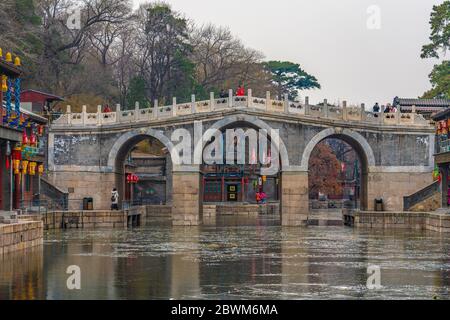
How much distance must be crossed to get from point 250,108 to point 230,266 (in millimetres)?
26375

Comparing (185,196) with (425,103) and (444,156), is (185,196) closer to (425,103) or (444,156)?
(444,156)

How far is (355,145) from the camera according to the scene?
5806cm

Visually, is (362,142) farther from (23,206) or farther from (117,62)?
(117,62)

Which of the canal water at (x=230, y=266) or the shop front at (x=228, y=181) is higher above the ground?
the shop front at (x=228, y=181)

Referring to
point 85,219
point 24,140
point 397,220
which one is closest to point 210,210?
point 85,219

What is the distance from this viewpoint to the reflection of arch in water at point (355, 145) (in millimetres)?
55375

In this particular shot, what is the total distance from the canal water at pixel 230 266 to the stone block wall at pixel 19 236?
0.39 meters

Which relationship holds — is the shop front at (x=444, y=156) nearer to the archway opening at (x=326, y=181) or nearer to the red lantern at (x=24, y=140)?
the red lantern at (x=24, y=140)

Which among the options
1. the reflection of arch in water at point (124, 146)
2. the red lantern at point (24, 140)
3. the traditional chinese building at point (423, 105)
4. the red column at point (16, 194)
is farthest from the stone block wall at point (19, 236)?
the traditional chinese building at point (423, 105)

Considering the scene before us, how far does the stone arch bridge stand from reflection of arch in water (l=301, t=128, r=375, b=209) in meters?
0.06

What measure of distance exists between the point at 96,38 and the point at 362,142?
32.7 m

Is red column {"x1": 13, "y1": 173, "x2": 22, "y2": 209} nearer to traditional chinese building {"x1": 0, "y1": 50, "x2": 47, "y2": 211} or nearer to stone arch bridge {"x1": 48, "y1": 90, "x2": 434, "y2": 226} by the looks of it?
traditional chinese building {"x1": 0, "y1": 50, "x2": 47, "y2": 211}

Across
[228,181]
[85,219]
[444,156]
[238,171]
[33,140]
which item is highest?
[33,140]
